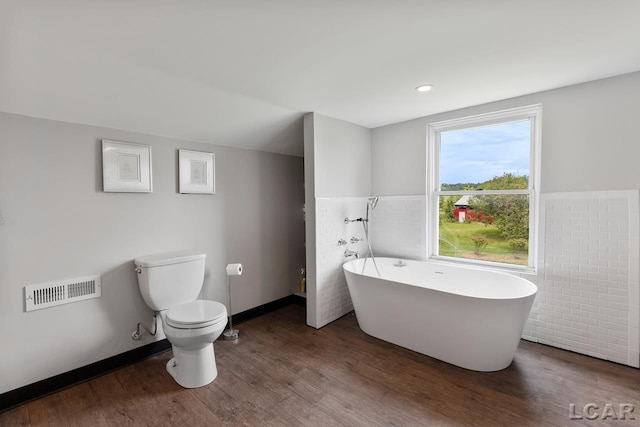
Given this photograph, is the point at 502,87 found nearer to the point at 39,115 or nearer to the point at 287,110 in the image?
the point at 287,110

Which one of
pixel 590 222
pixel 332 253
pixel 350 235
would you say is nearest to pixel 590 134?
pixel 590 222

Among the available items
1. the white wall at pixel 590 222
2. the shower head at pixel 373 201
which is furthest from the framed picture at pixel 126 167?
the white wall at pixel 590 222

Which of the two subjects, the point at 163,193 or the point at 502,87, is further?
the point at 163,193

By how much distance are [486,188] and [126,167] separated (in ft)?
10.8

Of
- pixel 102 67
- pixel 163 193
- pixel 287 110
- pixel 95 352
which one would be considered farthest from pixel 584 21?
pixel 95 352

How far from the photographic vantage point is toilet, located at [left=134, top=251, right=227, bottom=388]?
2.00 m

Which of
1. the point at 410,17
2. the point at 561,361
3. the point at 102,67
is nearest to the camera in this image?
the point at 410,17

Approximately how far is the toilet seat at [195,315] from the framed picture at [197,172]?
1.03m

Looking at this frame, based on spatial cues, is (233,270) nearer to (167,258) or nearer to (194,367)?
(167,258)

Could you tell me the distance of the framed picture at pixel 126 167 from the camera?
2193 millimetres

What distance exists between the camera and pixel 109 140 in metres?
2.21

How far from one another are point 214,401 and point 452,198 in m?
2.85

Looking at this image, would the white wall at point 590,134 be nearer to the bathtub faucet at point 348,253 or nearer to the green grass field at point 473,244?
the green grass field at point 473,244

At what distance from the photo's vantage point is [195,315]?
6.87ft
